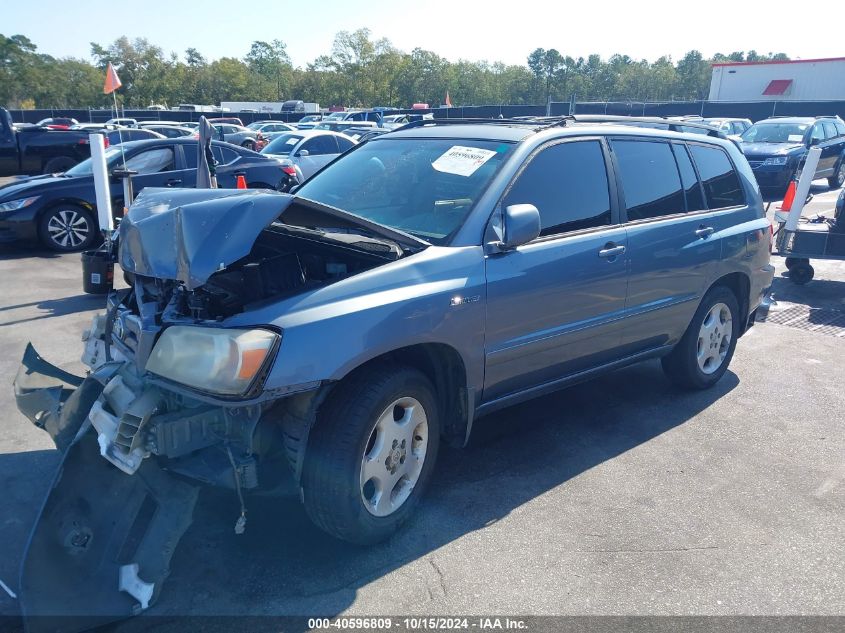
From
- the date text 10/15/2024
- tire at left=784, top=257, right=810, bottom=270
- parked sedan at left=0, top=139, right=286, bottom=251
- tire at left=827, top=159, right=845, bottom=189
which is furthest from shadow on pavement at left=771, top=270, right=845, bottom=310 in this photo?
tire at left=827, top=159, right=845, bottom=189

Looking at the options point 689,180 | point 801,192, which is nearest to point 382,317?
point 689,180

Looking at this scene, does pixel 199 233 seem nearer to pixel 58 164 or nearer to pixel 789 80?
pixel 58 164

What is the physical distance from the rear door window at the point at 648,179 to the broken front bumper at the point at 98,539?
10.4 feet

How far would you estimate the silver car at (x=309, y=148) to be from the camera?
14.5 metres

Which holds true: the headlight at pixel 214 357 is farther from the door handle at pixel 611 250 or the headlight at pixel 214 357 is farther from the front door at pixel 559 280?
the door handle at pixel 611 250

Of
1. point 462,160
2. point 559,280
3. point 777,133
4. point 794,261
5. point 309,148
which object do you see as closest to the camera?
point 559,280

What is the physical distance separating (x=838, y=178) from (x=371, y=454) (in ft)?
65.4

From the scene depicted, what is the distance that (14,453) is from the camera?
404 cm

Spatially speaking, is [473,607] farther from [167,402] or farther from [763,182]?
[763,182]

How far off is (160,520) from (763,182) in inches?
655

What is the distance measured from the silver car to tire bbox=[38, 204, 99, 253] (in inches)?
194

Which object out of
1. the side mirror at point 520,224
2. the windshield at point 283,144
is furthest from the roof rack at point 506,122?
the windshield at point 283,144

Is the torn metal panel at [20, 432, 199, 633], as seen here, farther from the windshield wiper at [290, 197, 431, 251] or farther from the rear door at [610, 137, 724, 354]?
the rear door at [610, 137, 724, 354]

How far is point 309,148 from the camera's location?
15.1 m
